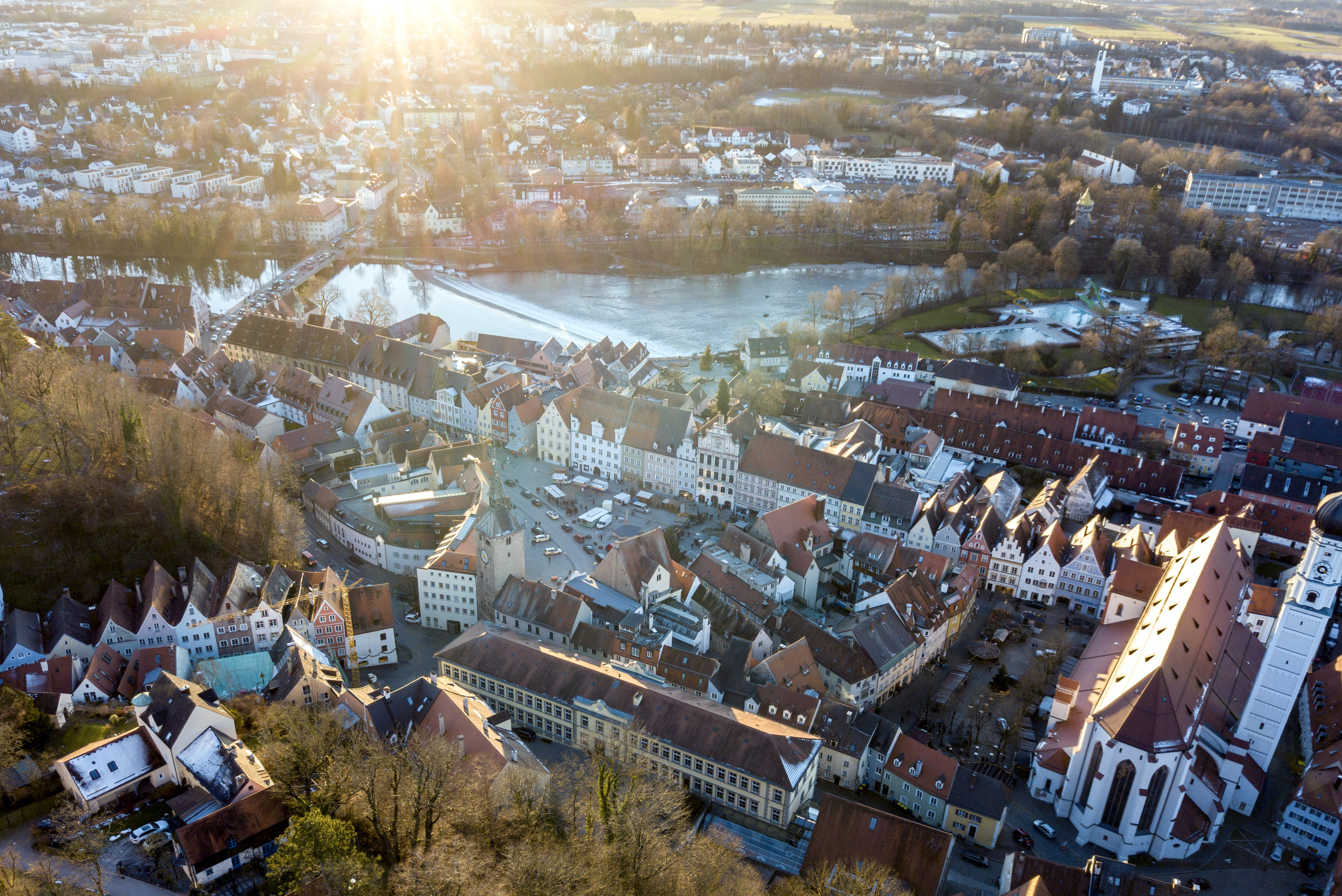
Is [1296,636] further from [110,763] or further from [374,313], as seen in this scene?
[374,313]

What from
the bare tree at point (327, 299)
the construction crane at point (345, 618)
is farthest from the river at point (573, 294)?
the construction crane at point (345, 618)

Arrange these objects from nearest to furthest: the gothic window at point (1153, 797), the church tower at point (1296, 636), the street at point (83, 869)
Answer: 1. the street at point (83, 869)
2. the gothic window at point (1153, 797)
3. the church tower at point (1296, 636)

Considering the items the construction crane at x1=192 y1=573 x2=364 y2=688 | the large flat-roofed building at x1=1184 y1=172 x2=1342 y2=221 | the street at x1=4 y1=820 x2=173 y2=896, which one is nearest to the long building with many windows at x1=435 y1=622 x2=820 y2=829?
the construction crane at x1=192 y1=573 x2=364 y2=688

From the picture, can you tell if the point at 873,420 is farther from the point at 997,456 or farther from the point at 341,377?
the point at 341,377

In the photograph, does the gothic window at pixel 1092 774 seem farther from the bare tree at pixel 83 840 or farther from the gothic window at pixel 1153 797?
the bare tree at pixel 83 840

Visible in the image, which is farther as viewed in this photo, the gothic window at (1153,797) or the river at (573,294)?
the river at (573,294)

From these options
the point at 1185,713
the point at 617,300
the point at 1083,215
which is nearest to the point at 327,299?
the point at 617,300
